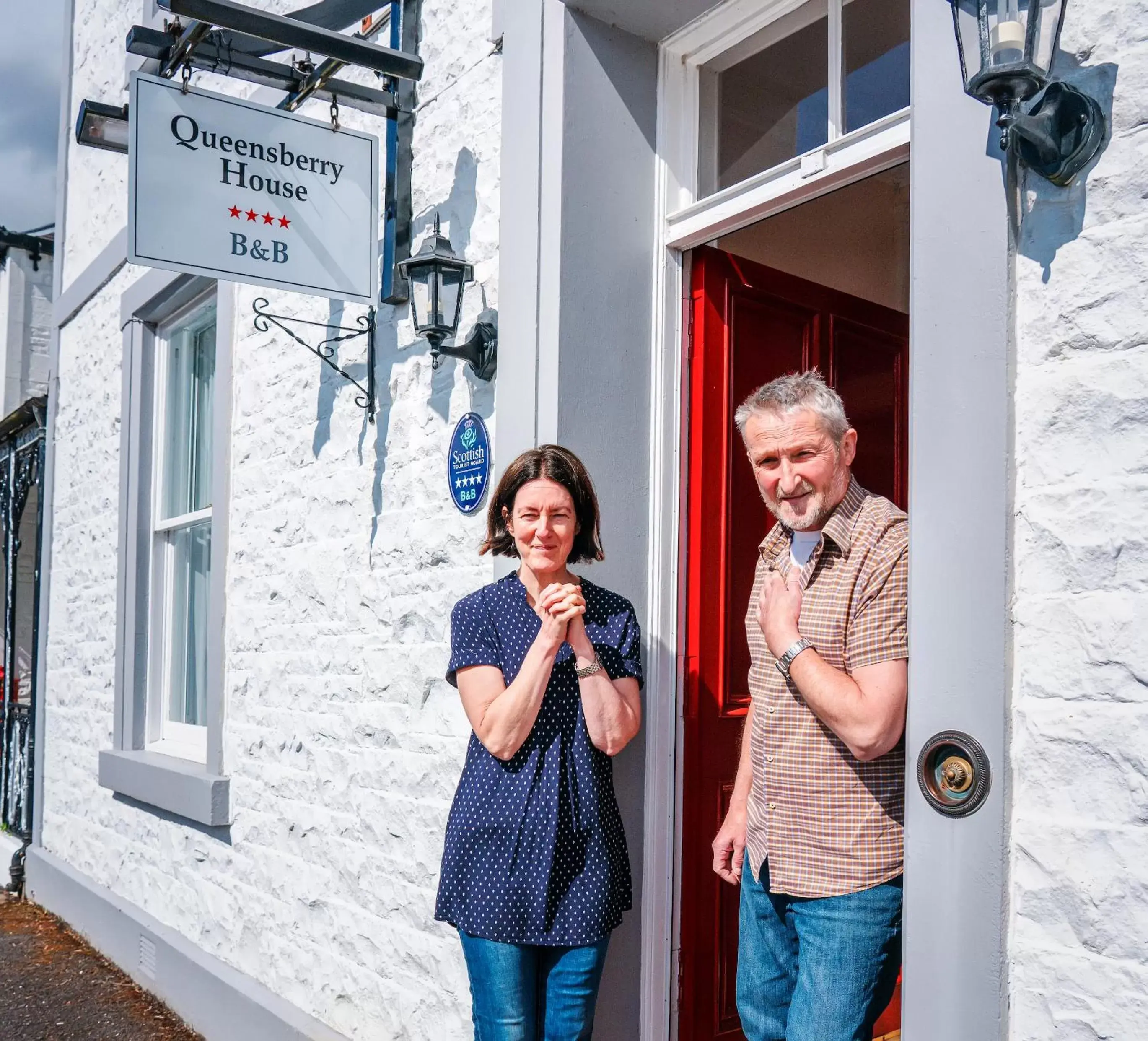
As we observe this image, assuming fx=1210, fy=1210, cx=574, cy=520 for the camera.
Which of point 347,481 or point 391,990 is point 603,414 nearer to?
point 347,481

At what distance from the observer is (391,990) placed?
394cm

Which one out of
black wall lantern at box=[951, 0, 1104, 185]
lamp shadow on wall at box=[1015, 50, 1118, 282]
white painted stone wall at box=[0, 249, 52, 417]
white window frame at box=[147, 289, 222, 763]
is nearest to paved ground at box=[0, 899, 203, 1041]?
white window frame at box=[147, 289, 222, 763]

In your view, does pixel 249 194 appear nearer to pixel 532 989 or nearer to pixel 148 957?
pixel 532 989

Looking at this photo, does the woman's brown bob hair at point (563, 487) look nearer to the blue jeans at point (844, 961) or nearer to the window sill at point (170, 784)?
the blue jeans at point (844, 961)

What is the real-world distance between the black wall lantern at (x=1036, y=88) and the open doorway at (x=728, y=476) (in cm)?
106

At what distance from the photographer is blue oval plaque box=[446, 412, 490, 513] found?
11.9 ft

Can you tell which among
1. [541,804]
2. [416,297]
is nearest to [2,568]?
[416,297]

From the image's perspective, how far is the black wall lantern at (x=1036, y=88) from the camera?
2.03 meters

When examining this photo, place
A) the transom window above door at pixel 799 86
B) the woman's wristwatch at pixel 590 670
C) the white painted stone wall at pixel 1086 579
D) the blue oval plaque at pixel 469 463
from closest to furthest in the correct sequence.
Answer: the white painted stone wall at pixel 1086 579 < the woman's wristwatch at pixel 590 670 < the transom window above door at pixel 799 86 < the blue oval plaque at pixel 469 463

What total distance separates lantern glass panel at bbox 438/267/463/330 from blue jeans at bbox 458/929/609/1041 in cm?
180

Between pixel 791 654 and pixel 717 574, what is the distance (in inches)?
46.4

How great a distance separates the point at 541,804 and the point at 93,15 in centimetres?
656

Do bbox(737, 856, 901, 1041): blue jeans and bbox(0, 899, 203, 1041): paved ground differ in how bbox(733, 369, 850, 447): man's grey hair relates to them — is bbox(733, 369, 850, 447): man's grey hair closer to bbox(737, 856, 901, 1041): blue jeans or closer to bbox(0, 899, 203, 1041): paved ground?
bbox(737, 856, 901, 1041): blue jeans

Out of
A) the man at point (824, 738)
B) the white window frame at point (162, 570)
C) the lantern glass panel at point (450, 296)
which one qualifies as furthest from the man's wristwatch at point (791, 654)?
the white window frame at point (162, 570)
